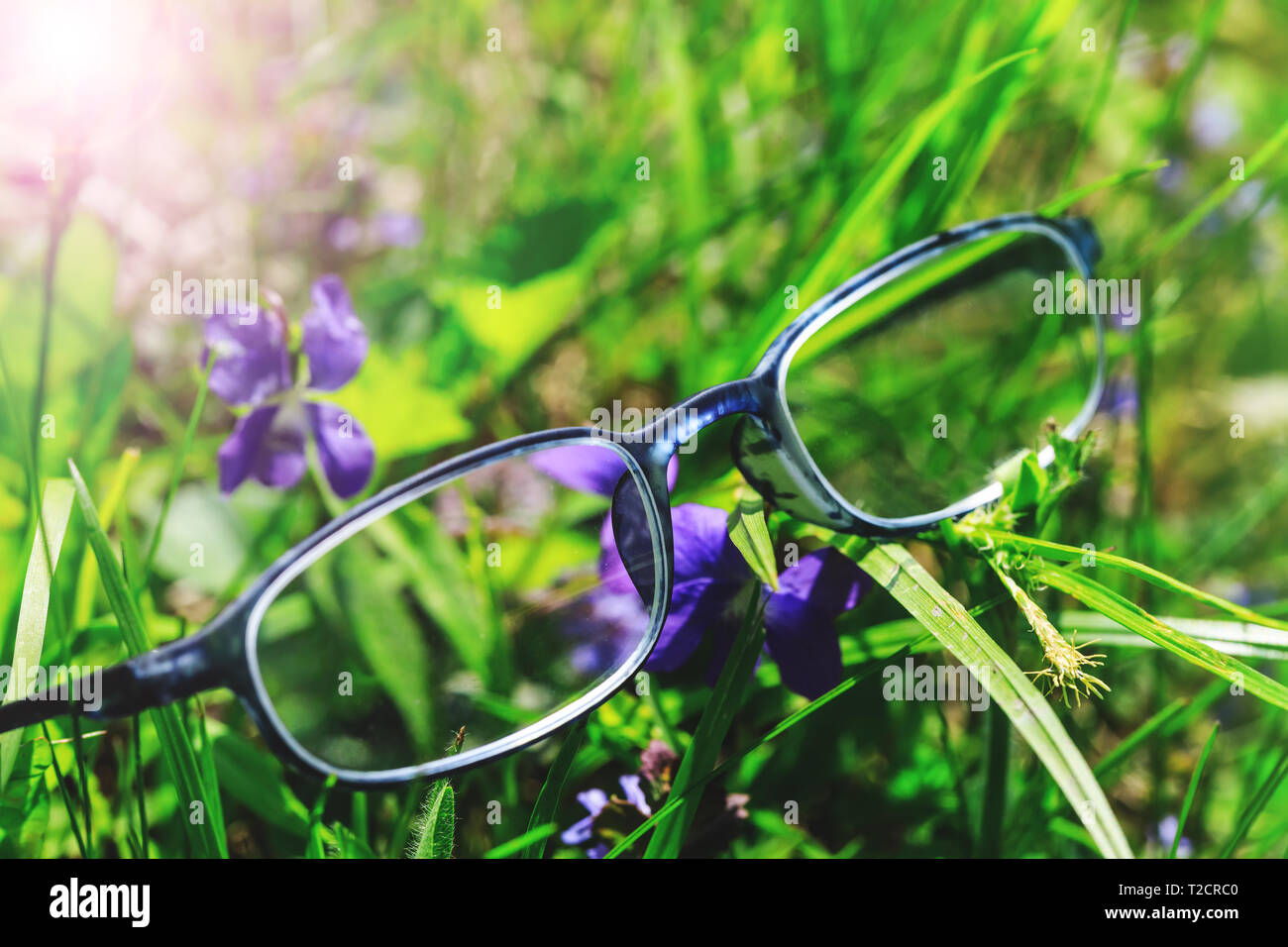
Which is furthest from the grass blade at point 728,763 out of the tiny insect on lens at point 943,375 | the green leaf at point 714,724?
the tiny insect on lens at point 943,375

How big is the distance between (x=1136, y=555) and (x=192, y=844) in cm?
128

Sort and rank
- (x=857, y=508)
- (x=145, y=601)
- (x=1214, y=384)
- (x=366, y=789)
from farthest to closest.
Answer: (x=1214, y=384)
(x=145, y=601)
(x=857, y=508)
(x=366, y=789)

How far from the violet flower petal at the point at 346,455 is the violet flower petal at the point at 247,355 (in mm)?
82

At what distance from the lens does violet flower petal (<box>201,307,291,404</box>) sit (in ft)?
3.25

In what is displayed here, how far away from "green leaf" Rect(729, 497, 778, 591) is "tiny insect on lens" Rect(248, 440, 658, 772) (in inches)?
3.6

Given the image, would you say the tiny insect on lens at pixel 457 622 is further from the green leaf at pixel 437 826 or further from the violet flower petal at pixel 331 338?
the violet flower petal at pixel 331 338

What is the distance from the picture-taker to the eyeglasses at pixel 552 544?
0.80 metres

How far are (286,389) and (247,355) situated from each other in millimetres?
65

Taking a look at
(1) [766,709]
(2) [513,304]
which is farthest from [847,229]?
(1) [766,709]

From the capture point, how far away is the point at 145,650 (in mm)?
787

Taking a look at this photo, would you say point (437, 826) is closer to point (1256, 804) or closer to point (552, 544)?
point (552, 544)

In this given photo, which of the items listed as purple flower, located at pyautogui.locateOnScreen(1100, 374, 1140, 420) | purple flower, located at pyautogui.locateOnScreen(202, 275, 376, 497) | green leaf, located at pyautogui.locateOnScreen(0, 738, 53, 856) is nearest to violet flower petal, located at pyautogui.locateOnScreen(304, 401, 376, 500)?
purple flower, located at pyautogui.locateOnScreen(202, 275, 376, 497)

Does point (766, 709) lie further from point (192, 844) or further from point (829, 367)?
point (192, 844)

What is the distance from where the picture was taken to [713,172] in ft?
5.40
